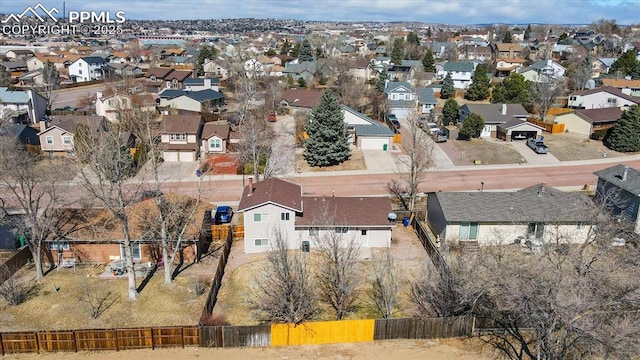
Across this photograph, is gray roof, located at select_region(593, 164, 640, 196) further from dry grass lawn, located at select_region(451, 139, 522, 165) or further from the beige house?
Answer: dry grass lawn, located at select_region(451, 139, 522, 165)

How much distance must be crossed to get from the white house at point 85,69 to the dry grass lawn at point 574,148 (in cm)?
10372

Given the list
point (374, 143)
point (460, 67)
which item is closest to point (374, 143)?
point (374, 143)

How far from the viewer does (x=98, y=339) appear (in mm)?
23984

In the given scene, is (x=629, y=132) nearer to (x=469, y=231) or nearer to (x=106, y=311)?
(x=469, y=231)

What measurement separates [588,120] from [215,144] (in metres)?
50.0

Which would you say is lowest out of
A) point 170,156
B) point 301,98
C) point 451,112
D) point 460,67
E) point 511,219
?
point 170,156

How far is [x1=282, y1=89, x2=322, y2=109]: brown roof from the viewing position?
80062mm

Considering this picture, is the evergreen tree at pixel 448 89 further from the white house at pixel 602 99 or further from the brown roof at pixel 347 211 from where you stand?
the brown roof at pixel 347 211

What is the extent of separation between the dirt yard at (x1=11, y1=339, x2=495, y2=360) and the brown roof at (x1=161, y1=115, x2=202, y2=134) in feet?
119

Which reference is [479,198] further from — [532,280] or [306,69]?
[306,69]

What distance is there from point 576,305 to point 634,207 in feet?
72.9

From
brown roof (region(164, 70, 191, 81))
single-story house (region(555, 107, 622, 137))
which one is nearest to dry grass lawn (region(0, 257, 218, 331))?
single-story house (region(555, 107, 622, 137))

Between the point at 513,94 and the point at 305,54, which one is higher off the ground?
the point at 305,54

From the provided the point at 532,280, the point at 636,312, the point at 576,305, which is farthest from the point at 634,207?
the point at 576,305
